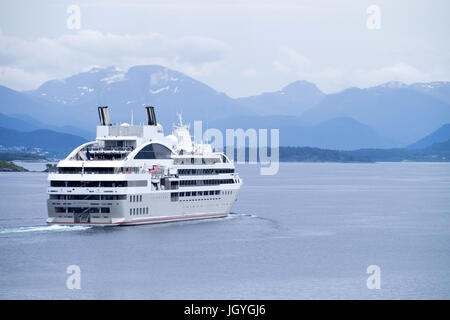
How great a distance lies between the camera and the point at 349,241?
192 feet

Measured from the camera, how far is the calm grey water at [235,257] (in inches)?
1617

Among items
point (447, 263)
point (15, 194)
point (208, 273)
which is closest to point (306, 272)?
point (208, 273)

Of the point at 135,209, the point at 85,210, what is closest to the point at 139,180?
the point at 135,209

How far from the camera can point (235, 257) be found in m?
50.1

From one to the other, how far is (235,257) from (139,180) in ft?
39.9

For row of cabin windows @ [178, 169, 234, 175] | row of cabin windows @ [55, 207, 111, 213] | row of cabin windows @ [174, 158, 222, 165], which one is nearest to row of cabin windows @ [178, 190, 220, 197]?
row of cabin windows @ [178, 169, 234, 175]

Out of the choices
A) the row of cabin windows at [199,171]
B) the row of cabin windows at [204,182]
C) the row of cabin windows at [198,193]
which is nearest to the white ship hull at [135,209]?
the row of cabin windows at [198,193]

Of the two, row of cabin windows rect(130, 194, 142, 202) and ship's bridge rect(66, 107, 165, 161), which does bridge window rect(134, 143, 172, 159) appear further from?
row of cabin windows rect(130, 194, 142, 202)

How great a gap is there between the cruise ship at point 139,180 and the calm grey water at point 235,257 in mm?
1165

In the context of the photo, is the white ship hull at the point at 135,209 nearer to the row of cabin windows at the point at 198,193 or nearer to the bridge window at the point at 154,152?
the row of cabin windows at the point at 198,193

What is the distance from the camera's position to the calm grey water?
41062 millimetres
